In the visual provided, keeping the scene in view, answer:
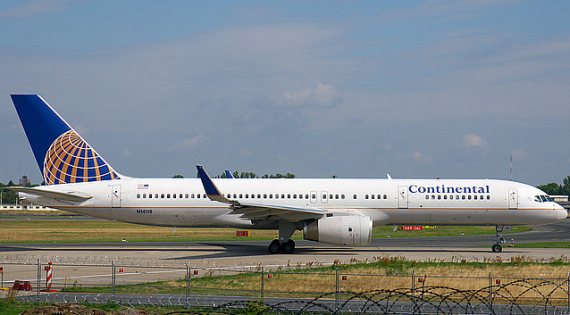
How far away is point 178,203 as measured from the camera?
3797 cm

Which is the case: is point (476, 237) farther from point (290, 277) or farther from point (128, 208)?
point (290, 277)

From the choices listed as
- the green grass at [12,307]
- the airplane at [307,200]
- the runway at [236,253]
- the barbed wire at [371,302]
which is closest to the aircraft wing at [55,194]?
the airplane at [307,200]

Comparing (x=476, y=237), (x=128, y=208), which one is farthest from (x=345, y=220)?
(x=476, y=237)

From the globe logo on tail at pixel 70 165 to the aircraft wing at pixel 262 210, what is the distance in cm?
789

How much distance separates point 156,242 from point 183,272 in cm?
1718

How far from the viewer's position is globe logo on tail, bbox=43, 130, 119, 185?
39.1 meters

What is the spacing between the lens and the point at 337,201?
37750 millimetres

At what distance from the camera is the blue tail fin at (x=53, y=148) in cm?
3897

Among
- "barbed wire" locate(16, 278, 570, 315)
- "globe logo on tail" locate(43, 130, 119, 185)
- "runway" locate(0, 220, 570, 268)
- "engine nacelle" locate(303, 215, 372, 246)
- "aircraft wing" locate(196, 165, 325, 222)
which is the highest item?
"globe logo on tail" locate(43, 130, 119, 185)

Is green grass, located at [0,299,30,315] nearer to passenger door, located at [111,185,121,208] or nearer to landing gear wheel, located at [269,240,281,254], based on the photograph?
landing gear wheel, located at [269,240,281,254]

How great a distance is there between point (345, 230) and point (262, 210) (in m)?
3.84

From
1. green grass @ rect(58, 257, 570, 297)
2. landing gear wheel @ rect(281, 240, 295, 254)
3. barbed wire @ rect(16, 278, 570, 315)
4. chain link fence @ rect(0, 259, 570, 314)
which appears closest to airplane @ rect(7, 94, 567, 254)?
landing gear wheel @ rect(281, 240, 295, 254)

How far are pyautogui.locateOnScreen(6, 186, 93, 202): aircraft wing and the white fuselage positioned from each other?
36 centimetres

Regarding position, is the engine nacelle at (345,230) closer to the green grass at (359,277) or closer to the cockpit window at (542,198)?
the green grass at (359,277)
